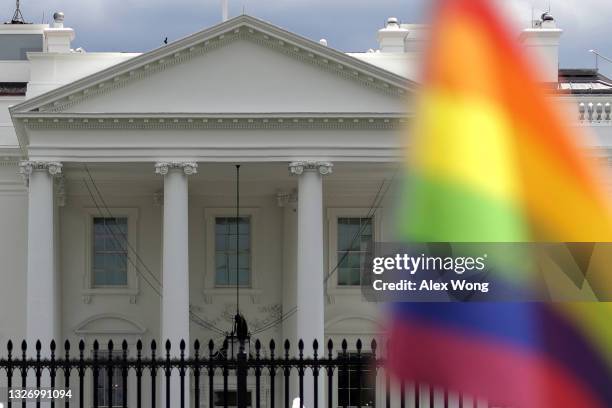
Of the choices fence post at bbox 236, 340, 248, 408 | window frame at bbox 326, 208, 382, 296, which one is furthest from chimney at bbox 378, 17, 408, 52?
fence post at bbox 236, 340, 248, 408

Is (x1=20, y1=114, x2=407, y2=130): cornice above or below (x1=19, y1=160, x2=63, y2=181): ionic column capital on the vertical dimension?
above

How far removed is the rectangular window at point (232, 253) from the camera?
43906mm

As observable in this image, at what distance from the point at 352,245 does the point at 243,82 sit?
6.83 meters

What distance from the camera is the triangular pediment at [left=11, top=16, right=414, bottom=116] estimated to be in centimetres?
3847

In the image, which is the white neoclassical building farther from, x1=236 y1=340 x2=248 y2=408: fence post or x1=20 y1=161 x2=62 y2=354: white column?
x1=236 y1=340 x2=248 y2=408: fence post

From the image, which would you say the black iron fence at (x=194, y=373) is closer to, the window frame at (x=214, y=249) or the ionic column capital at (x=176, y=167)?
the window frame at (x=214, y=249)

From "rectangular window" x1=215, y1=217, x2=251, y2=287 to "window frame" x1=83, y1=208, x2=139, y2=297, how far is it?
2353 millimetres

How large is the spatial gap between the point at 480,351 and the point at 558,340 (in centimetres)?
68

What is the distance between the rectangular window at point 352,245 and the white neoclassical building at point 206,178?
4 centimetres

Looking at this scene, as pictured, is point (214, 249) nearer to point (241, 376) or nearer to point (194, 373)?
point (194, 373)

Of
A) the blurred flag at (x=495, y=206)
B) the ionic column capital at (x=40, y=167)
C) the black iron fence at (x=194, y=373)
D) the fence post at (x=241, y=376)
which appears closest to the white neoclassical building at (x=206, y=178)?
the ionic column capital at (x=40, y=167)

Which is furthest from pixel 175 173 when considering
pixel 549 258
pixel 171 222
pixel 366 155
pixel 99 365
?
pixel 549 258

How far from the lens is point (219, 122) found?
39.1 m

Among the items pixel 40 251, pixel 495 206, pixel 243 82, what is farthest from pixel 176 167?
pixel 495 206
